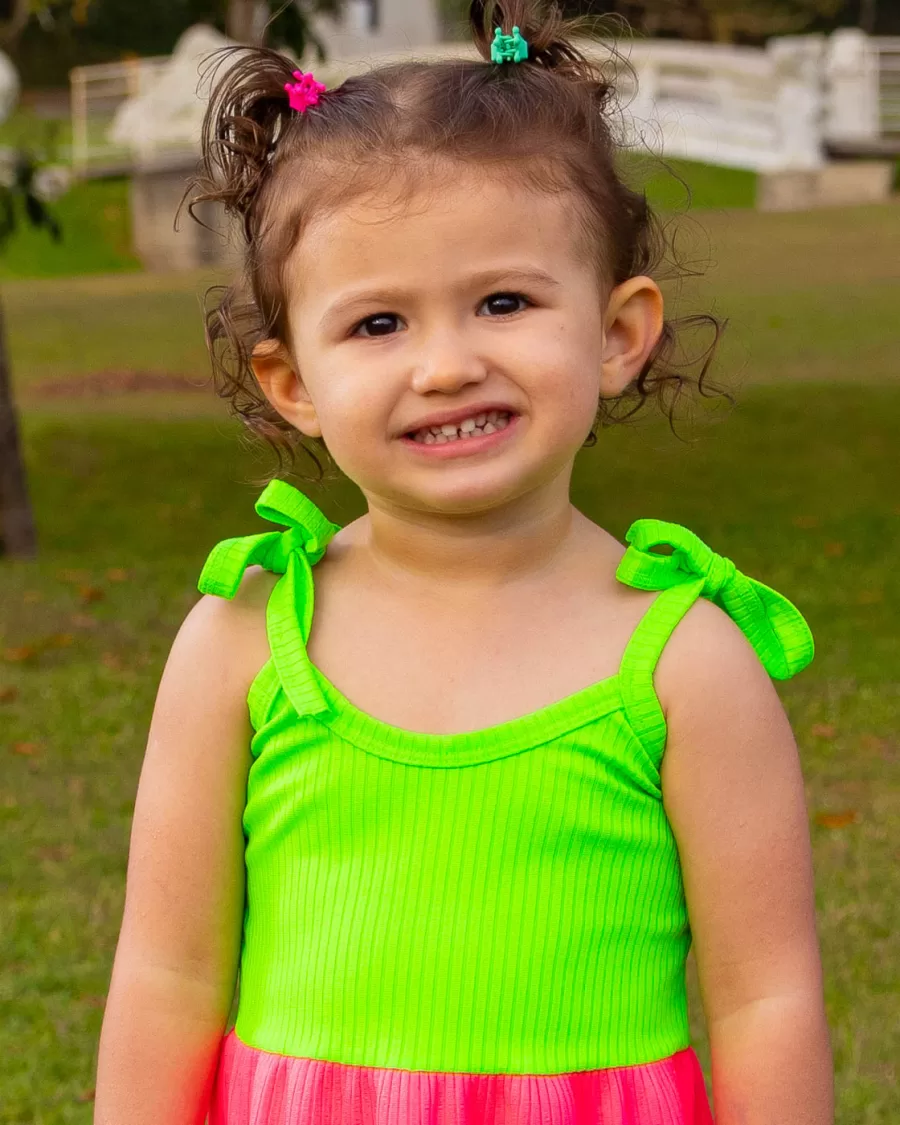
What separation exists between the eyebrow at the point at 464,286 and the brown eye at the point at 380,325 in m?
0.02

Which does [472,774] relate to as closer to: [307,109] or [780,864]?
[780,864]

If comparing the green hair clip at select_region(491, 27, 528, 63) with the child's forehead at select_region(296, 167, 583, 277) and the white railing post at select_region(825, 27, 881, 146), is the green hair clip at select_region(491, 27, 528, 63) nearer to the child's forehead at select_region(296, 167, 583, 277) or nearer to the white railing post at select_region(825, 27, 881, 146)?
the child's forehead at select_region(296, 167, 583, 277)

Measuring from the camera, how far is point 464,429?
5.98ft

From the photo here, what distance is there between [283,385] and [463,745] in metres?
0.49

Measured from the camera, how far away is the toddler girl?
1.82 metres

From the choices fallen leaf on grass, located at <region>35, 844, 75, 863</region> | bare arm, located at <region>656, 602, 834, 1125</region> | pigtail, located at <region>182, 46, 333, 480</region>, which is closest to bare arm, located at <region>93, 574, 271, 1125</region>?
pigtail, located at <region>182, 46, 333, 480</region>

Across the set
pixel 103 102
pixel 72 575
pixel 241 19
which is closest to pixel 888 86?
pixel 103 102

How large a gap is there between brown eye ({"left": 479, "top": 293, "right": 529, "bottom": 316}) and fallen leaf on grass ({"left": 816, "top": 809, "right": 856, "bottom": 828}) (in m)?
3.31

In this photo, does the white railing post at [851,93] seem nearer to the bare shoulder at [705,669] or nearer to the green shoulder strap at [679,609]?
the green shoulder strap at [679,609]

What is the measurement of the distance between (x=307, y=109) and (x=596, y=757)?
0.78m

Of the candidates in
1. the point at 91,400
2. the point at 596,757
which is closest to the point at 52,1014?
the point at 596,757

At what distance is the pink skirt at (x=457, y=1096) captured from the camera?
1.80 m

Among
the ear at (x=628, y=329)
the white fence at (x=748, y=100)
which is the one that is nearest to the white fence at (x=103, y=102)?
the white fence at (x=748, y=100)

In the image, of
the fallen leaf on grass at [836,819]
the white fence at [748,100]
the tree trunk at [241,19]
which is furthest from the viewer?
the white fence at [748,100]
